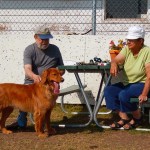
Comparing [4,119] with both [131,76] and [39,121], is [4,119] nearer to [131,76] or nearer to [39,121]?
[39,121]

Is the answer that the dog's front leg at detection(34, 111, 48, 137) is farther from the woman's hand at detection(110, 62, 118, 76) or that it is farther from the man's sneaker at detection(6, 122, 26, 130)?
the woman's hand at detection(110, 62, 118, 76)

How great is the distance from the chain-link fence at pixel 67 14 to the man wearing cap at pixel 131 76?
173 inches

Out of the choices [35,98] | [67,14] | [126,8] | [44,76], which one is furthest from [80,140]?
[126,8]

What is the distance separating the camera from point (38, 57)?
6426 millimetres

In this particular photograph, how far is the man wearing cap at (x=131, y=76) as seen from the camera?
19.9 ft

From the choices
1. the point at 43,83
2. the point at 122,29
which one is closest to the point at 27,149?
the point at 43,83

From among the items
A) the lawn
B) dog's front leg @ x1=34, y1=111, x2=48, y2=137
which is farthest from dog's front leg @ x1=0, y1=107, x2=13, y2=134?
dog's front leg @ x1=34, y1=111, x2=48, y2=137

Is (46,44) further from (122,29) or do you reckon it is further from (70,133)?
(122,29)

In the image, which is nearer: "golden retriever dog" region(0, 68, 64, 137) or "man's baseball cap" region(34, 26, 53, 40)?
"golden retriever dog" region(0, 68, 64, 137)

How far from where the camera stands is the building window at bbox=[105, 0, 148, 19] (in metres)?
11.0

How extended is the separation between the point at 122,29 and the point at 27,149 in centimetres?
555

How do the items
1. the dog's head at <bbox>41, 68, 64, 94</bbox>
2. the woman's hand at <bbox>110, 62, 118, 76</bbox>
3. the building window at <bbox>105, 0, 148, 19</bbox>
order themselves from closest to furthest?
the dog's head at <bbox>41, 68, 64, 94</bbox> → the woman's hand at <bbox>110, 62, 118, 76</bbox> → the building window at <bbox>105, 0, 148, 19</bbox>

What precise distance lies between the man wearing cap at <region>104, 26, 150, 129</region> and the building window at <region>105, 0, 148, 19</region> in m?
4.84

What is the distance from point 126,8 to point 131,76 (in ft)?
17.1
